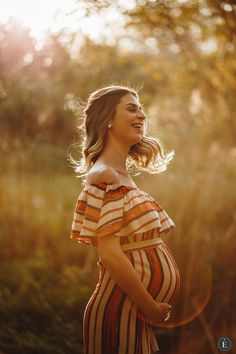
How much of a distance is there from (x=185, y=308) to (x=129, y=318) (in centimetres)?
277

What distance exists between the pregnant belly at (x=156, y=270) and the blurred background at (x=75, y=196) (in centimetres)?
128

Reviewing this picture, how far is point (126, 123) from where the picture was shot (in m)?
2.10

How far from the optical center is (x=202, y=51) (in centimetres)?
588

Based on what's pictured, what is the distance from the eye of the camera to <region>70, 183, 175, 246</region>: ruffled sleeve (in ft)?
6.10

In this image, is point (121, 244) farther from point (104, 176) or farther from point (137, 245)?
point (104, 176)

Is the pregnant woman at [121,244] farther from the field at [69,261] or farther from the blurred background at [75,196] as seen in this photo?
the field at [69,261]

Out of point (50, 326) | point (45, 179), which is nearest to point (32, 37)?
point (50, 326)

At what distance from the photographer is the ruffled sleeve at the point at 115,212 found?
1859mm

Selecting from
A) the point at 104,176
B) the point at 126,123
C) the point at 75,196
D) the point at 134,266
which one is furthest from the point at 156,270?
the point at 75,196

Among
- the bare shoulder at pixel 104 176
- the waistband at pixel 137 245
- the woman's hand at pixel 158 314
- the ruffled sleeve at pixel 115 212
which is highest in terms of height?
the bare shoulder at pixel 104 176

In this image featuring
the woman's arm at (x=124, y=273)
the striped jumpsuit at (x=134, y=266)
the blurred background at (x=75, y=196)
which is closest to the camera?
the woman's arm at (x=124, y=273)

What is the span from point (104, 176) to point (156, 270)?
0.48 meters

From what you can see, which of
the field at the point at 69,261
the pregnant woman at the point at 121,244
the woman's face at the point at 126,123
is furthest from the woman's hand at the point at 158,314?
the field at the point at 69,261

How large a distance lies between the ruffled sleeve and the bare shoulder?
2 cm
